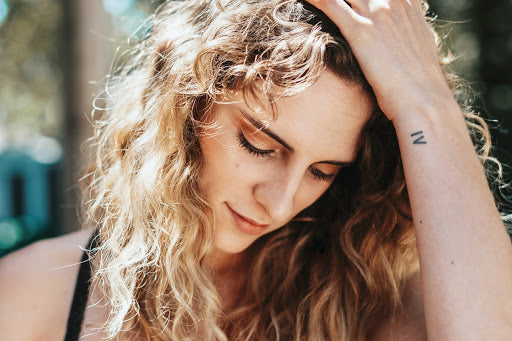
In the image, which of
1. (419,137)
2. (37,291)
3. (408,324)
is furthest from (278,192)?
→ (37,291)

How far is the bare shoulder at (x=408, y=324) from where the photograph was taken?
161 cm

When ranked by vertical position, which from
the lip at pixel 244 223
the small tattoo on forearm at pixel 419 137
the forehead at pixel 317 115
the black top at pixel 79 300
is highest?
the forehead at pixel 317 115

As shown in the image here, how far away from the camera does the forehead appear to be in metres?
1.44

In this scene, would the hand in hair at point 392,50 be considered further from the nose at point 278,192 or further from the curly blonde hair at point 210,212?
the nose at point 278,192

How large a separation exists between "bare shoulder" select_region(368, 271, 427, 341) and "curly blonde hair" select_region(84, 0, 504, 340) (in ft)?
0.12

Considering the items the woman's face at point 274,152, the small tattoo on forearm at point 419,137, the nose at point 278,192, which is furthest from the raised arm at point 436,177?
the nose at point 278,192

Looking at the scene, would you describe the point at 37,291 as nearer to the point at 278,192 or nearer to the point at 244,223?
the point at 244,223

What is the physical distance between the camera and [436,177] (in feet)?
4.74

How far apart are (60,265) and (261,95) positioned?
0.88m

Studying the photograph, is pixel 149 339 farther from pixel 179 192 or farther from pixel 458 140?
pixel 458 140

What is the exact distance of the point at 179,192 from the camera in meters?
1.59

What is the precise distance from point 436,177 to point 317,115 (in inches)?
14.7

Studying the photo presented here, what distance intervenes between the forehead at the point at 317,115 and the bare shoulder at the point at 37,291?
802 millimetres

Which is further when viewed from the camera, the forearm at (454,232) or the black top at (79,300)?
the black top at (79,300)
